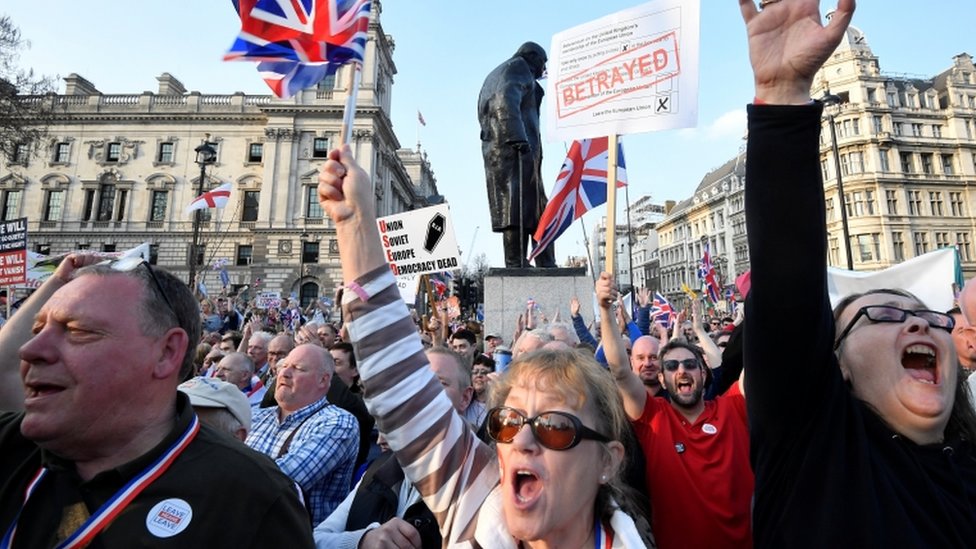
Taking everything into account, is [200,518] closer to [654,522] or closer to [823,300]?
[823,300]

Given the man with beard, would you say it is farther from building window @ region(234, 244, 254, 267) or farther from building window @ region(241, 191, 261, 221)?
building window @ region(241, 191, 261, 221)

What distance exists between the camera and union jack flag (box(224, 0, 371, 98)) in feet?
7.73

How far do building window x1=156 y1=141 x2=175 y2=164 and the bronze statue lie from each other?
51.4 metres

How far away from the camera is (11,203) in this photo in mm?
49281

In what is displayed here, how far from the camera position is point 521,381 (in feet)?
6.01

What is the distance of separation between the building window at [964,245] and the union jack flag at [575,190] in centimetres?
6277

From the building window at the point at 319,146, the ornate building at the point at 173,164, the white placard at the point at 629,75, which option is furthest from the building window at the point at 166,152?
the white placard at the point at 629,75

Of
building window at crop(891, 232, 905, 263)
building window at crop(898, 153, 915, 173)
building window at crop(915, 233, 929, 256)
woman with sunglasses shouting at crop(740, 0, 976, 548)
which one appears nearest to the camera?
woman with sunglasses shouting at crop(740, 0, 976, 548)

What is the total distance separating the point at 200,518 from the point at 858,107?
64929 mm

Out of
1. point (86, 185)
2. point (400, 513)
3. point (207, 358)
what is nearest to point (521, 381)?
point (400, 513)

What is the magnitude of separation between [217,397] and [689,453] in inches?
93.4

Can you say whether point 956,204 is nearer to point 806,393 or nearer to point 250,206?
point 250,206

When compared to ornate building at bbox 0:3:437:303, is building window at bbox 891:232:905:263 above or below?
below

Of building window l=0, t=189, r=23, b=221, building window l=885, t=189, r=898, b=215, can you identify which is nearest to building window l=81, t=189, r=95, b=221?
building window l=0, t=189, r=23, b=221
